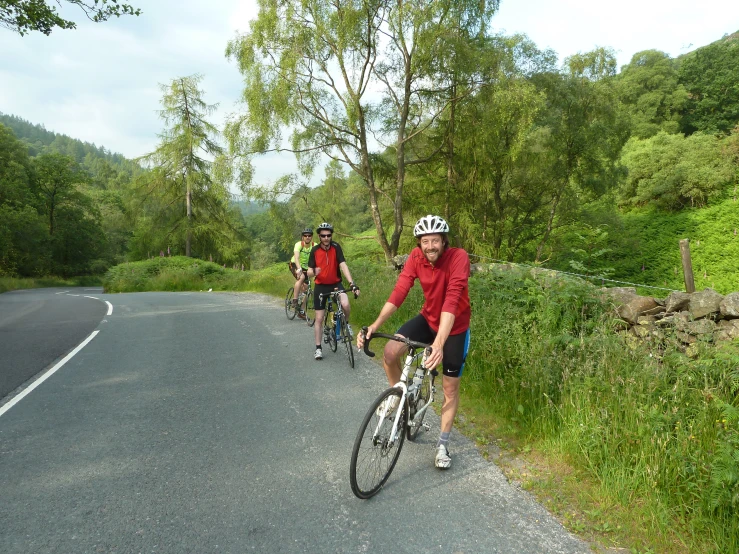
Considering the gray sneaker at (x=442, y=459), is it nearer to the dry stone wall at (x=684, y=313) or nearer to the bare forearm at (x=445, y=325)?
the bare forearm at (x=445, y=325)

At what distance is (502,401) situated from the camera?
4.91m

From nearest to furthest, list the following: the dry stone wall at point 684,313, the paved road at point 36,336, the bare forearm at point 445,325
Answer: the bare forearm at point 445,325 → the dry stone wall at point 684,313 → the paved road at point 36,336

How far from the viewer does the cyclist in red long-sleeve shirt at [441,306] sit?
363 centimetres

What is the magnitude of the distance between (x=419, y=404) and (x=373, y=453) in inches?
31.9

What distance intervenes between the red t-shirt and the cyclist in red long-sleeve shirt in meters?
3.59

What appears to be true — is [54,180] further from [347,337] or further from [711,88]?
[711,88]

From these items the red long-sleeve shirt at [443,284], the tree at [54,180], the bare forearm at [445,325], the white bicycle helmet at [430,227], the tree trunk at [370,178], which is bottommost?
the bare forearm at [445,325]

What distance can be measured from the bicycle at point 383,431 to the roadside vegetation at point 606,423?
1010mm

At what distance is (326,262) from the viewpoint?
746 cm

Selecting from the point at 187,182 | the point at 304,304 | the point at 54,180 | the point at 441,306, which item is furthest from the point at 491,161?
the point at 54,180

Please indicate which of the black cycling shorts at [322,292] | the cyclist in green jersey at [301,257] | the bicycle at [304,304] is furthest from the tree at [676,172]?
the black cycling shorts at [322,292]

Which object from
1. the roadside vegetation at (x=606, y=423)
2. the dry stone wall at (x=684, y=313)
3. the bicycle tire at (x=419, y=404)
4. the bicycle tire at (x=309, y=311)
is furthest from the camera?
the bicycle tire at (x=309, y=311)

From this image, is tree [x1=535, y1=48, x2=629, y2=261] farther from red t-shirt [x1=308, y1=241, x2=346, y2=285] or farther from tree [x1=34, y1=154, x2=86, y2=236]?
tree [x1=34, y1=154, x2=86, y2=236]

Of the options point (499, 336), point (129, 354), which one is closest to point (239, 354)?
point (129, 354)
